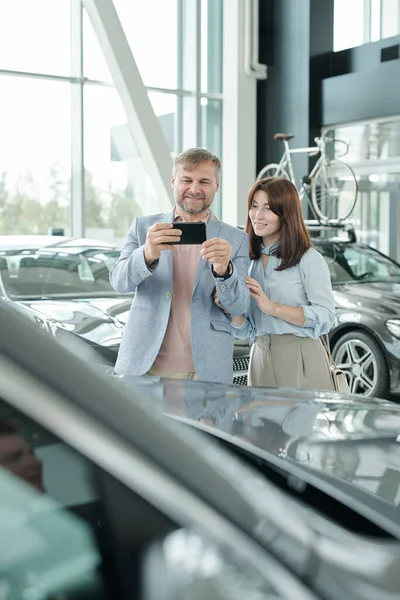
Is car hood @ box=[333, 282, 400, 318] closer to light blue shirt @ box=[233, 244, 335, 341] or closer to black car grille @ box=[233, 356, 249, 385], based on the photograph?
black car grille @ box=[233, 356, 249, 385]

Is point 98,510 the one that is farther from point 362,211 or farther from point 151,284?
point 362,211

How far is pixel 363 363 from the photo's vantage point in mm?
5898

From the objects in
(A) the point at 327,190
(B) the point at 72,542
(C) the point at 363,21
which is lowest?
(B) the point at 72,542

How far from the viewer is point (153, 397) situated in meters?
1.63

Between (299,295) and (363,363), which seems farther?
(363,363)

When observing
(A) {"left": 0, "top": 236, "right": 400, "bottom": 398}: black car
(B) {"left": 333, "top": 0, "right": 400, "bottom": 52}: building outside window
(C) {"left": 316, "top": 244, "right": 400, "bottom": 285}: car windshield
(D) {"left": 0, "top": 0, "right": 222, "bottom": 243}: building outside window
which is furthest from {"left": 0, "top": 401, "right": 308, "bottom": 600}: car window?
(B) {"left": 333, "top": 0, "right": 400, "bottom": 52}: building outside window

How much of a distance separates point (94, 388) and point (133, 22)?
12.5m

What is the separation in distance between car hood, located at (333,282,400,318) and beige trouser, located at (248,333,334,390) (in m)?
3.05

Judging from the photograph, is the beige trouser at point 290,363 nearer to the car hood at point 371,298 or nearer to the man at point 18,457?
the man at point 18,457

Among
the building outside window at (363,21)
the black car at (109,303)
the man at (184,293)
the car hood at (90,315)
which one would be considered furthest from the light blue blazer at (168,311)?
the building outside window at (363,21)

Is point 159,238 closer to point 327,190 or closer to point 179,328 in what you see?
point 179,328

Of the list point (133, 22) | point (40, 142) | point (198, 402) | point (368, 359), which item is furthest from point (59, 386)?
point (133, 22)

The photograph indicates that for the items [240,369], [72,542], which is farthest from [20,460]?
[240,369]

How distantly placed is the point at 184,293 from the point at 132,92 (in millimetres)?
8525
